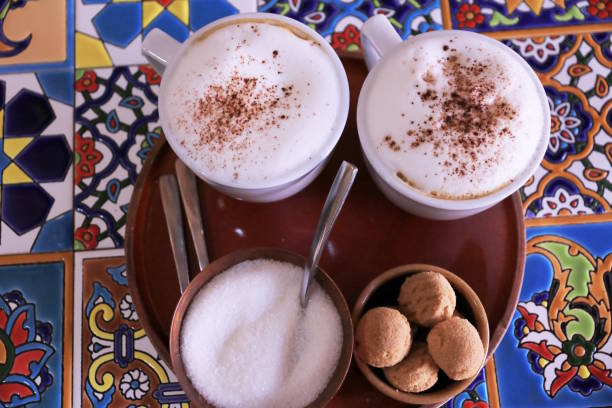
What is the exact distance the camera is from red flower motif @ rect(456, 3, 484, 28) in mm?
1060

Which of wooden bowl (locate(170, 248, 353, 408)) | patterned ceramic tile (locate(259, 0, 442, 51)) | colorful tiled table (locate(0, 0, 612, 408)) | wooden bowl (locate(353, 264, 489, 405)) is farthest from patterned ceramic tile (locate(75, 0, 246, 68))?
wooden bowl (locate(353, 264, 489, 405))

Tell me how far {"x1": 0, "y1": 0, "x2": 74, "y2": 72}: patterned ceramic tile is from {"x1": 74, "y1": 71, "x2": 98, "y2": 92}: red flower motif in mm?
42

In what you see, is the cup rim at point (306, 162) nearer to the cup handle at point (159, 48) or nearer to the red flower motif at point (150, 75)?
the cup handle at point (159, 48)

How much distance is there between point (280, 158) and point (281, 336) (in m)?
0.23

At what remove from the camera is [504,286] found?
770 mm

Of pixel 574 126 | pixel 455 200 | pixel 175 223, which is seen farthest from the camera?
pixel 574 126

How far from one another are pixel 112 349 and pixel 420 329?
0.52 meters

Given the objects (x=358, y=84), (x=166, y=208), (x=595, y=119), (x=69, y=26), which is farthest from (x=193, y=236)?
(x=595, y=119)

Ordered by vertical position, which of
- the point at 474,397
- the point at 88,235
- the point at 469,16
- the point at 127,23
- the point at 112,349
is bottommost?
the point at 474,397

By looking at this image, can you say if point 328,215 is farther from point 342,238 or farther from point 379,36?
point 379,36

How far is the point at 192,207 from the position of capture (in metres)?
0.80

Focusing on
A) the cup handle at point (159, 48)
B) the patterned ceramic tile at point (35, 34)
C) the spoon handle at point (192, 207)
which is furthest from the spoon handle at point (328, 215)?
the patterned ceramic tile at point (35, 34)

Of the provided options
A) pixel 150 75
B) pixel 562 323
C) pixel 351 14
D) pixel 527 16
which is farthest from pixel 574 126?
pixel 150 75

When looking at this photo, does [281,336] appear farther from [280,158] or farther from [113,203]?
[113,203]
